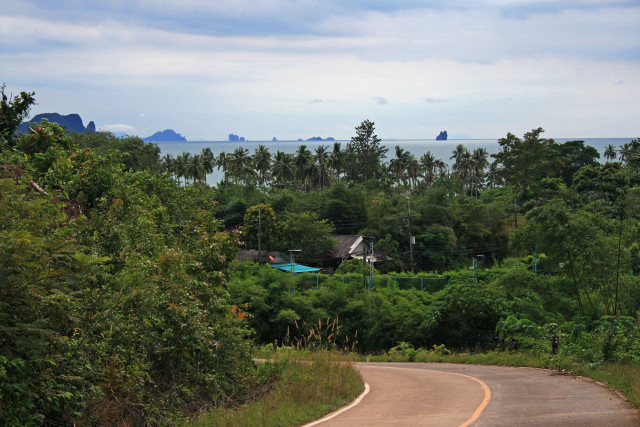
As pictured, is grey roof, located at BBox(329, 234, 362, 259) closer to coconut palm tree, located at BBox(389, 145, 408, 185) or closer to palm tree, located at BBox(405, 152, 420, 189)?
coconut palm tree, located at BBox(389, 145, 408, 185)

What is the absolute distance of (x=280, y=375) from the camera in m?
13.1

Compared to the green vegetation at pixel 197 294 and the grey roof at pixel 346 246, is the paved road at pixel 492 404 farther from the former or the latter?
the grey roof at pixel 346 246

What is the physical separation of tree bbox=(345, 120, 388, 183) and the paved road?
8881 cm

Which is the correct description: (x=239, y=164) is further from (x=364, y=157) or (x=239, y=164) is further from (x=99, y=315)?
(x=99, y=315)

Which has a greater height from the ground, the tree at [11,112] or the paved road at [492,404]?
the tree at [11,112]

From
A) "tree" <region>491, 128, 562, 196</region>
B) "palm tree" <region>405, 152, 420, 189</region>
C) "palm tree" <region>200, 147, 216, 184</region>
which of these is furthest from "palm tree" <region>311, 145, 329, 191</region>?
"tree" <region>491, 128, 562, 196</region>

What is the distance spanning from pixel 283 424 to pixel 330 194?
66833 millimetres

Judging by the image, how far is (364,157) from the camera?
104 metres

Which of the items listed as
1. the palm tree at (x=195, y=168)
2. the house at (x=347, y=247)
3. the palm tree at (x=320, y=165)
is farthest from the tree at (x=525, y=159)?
the palm tree at (x=195, y=168)

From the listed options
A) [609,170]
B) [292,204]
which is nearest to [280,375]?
[292,204]

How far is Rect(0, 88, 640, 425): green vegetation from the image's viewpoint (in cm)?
803

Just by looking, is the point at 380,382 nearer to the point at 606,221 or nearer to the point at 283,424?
the point at 283,424

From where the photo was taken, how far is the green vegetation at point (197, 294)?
8.03m

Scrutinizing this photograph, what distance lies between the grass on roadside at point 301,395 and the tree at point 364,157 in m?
89.6
